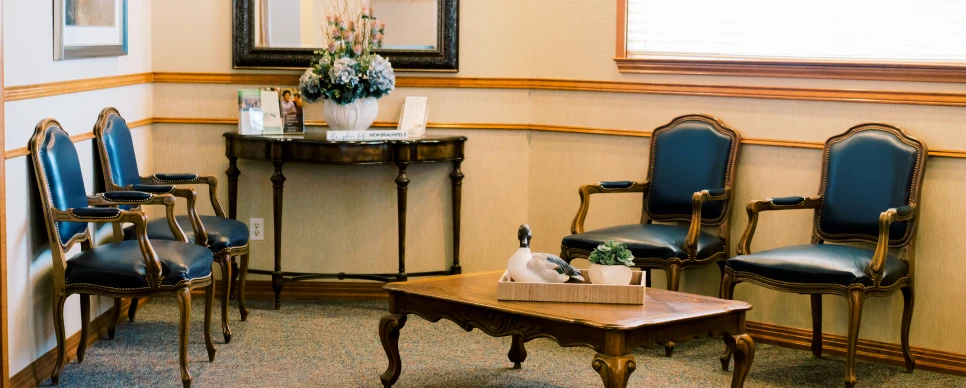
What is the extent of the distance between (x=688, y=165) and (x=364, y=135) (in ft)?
4.92

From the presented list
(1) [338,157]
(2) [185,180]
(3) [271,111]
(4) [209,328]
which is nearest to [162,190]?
(2) [185,180]

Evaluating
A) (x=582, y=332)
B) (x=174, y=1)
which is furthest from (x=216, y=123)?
(x=582, y=332)

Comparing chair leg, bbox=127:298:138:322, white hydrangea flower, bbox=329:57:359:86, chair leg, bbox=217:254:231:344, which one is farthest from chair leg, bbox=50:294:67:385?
white hydrangea flower, bbox=329:57:359:86

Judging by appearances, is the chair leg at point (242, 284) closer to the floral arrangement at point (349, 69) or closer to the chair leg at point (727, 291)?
the floral arrangement at point (349, 69)

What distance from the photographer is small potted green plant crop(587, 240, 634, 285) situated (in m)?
3.69

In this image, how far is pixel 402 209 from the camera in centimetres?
542

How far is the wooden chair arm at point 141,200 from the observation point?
425cm

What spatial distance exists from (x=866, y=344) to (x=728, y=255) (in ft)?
2.24

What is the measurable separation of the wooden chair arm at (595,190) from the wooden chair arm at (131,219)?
73.5 inches

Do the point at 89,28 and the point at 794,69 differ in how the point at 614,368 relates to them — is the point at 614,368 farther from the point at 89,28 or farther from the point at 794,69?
the point at 89,28

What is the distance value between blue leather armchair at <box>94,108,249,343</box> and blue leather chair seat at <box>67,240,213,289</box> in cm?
35

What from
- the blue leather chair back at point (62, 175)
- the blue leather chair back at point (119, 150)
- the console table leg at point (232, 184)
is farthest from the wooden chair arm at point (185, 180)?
the blue leather chair back at point (62, 175)

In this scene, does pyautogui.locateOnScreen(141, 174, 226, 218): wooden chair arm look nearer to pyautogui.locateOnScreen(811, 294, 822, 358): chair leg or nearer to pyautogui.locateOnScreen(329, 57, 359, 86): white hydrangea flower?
pyautogui.locateOnScreen(329, 57, 359, 86): white hydrangea flower

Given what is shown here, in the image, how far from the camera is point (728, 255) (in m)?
4.95
